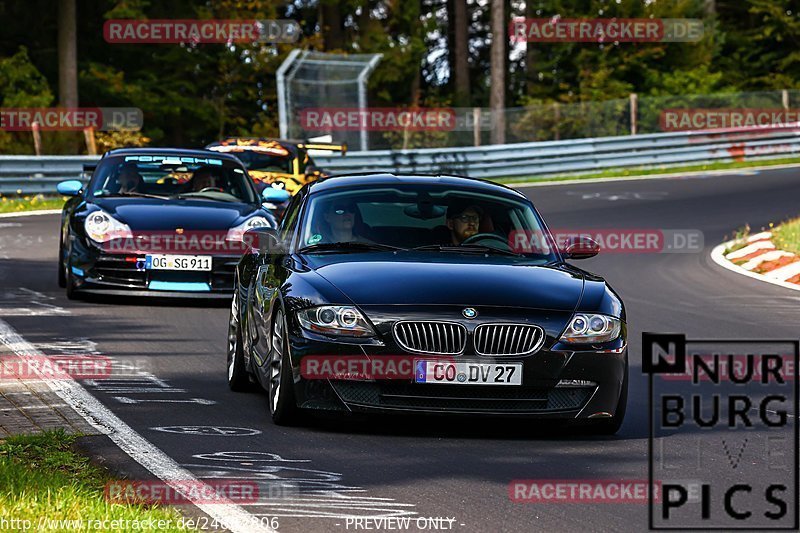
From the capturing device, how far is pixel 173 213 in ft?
50.3

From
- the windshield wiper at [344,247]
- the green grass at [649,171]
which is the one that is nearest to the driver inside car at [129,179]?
the windshield wiper at [344,247]

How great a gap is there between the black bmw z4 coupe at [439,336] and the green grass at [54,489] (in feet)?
4.44

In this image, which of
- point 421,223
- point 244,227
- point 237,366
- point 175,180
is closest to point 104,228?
point 244,227

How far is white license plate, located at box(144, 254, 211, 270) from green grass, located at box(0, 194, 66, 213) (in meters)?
14.2

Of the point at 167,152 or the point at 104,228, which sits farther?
the point at 167,152

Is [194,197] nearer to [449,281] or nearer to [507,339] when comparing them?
[449,281]

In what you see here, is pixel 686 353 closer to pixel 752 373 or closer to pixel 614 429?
pixel 752 373

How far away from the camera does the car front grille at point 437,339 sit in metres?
8.20

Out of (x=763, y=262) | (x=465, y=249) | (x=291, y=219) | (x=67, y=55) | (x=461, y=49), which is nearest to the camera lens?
(x=465, y=249)

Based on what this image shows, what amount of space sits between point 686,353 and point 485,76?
57.2 meters

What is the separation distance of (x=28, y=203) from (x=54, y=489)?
23611 mm

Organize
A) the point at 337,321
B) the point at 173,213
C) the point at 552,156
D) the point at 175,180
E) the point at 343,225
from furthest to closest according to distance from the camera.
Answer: the point at 552,156, the point at 175,180, the point at 173,213, the point at 343,225, the point at 337,321

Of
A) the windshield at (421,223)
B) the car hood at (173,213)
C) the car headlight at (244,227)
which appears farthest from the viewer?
the car headlight at (244,227)

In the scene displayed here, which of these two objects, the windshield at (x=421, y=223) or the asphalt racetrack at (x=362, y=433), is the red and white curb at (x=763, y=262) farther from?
the windshield at (x=421, y=223)
